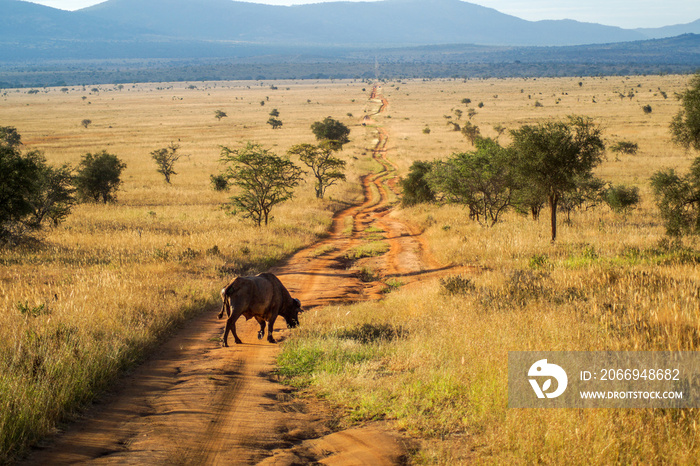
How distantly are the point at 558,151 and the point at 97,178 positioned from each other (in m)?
32.4

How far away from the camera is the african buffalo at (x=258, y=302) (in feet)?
31.7

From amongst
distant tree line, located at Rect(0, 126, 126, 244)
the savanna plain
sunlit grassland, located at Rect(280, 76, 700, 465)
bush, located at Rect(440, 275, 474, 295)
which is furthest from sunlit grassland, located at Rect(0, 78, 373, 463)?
bush, located at Rect(440, 275, 474, 295)

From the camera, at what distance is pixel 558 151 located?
756 inches

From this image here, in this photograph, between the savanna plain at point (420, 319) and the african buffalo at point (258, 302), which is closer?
the savanna plain at point (420, 319)

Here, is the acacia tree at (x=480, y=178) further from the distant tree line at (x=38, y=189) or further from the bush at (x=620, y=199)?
the distant tree line at (x=38, y=189)

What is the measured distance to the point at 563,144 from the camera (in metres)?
19.2

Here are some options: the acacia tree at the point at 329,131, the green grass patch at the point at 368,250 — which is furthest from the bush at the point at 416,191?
the acacia tree at the point at 329,131

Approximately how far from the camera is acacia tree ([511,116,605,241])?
63.1 ft

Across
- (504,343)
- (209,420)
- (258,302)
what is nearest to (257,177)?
(258,302)

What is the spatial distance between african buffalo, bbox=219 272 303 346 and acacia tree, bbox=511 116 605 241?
1284 centimetres

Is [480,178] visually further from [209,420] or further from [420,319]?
[209,420]

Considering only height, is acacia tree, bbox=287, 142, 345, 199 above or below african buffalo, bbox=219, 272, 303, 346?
above

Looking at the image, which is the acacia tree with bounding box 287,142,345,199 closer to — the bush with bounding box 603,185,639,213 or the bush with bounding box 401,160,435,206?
the bush with bounding box 401,160,435,206

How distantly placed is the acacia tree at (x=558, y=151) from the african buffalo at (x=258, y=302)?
12.8m
